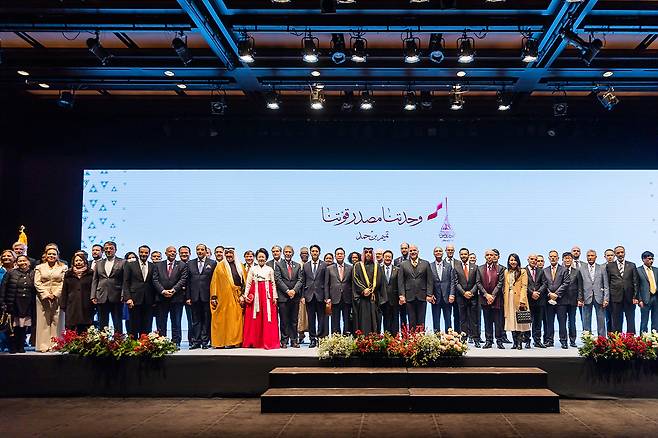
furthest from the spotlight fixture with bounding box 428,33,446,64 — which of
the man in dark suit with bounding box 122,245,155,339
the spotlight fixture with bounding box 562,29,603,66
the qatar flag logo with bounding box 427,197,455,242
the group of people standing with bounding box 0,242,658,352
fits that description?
the man in dark suit with bounding box 122,245,155,339

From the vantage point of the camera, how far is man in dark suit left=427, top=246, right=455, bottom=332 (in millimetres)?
8805

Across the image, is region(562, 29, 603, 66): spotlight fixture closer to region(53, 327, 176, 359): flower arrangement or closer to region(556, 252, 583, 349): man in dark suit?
region(556, 252, 583, 349): man in dark suit

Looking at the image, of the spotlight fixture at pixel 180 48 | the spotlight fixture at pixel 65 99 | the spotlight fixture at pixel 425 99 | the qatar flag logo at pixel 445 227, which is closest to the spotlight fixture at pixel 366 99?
the spotlight fixture at pixel 425 99

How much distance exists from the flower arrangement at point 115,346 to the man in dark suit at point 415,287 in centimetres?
334

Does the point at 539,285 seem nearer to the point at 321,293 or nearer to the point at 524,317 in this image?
the point at 524,317

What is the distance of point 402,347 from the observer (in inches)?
286

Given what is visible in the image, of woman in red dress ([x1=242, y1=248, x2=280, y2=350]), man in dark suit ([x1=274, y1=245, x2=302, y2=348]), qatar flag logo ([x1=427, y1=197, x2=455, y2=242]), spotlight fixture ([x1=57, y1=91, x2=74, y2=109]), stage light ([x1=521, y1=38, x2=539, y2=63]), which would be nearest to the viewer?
stage light ([x1=521, y1=38, x2=539, y2=63])

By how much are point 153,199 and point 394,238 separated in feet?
14.6

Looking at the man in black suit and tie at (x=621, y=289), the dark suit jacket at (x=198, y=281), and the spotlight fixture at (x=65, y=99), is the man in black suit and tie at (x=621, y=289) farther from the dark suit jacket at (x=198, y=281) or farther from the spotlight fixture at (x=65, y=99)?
the spotlight fixture at (x=65, y=99)

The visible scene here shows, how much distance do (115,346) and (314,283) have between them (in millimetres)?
2896

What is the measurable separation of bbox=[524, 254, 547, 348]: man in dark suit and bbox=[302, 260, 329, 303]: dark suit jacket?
9.66 feet

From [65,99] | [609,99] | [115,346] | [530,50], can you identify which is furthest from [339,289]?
[65,99]

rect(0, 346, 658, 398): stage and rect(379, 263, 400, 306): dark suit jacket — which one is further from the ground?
rect(379, 263, 400, 306): dark suit jacket

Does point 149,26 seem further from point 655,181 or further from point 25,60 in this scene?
point 655,181
